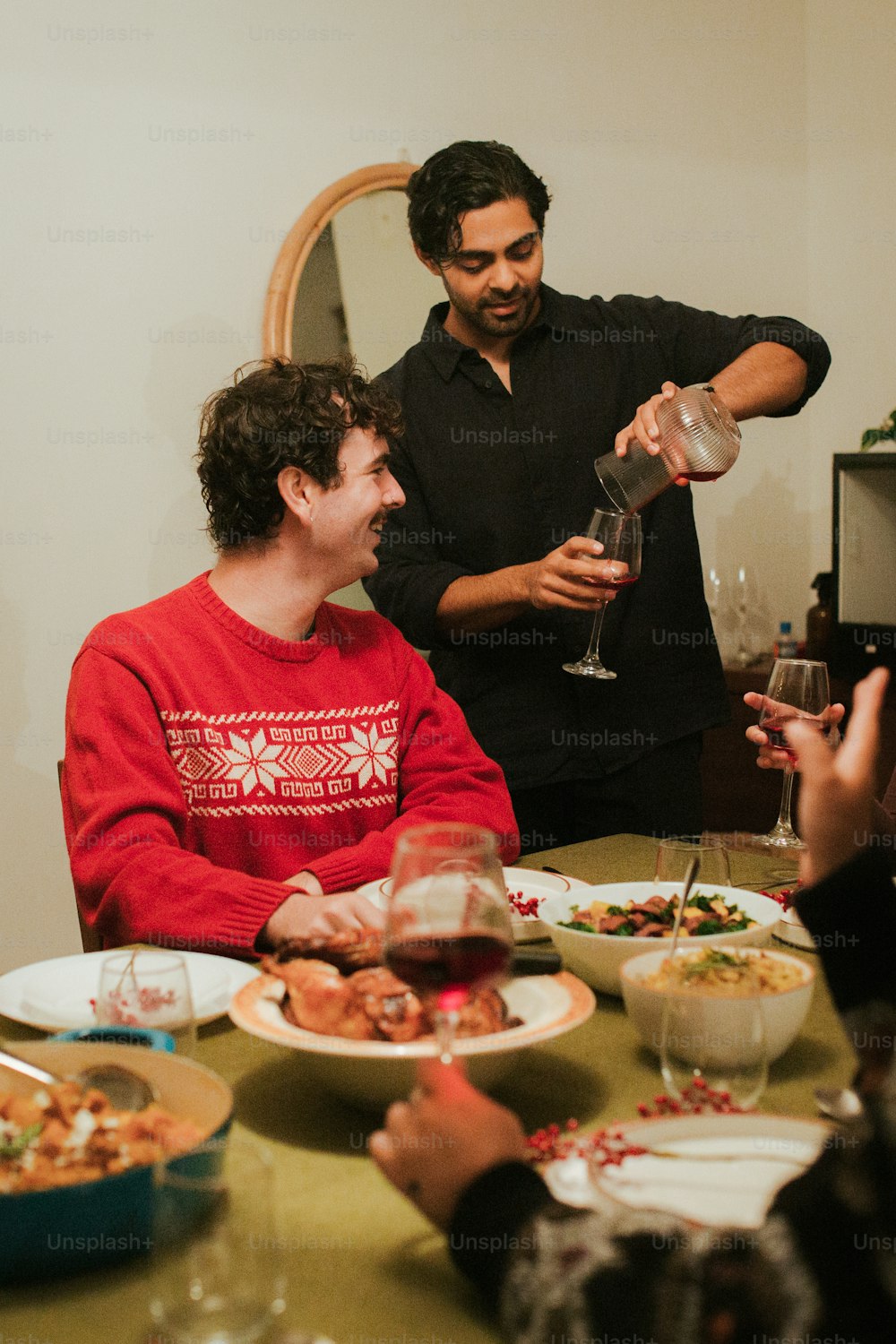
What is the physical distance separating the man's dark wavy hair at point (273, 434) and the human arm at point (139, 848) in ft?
1.16

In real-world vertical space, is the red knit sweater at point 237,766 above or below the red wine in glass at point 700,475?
below

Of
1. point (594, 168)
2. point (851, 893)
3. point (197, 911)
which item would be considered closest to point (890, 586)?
point (594, 168)

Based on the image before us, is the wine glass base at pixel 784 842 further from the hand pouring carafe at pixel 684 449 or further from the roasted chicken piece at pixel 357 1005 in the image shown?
the roasted chicken piece at pixel 357 1005

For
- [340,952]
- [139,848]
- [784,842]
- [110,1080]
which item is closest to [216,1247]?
[110,1080]

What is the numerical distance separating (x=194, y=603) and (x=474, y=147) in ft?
3.65

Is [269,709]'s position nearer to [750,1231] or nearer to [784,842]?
[784,842]

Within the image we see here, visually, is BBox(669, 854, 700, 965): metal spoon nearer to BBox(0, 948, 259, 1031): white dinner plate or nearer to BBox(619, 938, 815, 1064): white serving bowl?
BBox(619, 938, 815, 1064): white serving bowl

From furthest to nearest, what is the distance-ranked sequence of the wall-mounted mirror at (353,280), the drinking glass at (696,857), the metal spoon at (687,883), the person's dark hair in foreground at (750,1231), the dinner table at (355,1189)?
the wall-mounted mirror at (353,280) → the drinking glass at (696,857) → the metal spoon at (687,883) → the dinner table at (355,1189) → the person's dark hair in foreground at (750,1231)

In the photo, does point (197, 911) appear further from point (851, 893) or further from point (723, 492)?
point (723, 492)

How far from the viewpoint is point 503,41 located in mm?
3418

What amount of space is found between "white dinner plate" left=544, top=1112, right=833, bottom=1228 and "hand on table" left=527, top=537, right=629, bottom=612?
3.80ft

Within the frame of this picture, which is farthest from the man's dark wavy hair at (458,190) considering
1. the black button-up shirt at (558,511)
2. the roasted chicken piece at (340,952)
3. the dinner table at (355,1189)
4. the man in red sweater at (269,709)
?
the roasted chicken piece at (340,952)

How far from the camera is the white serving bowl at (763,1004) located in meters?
1.08

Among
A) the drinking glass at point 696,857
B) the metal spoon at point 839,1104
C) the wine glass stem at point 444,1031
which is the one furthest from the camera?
the drinking glass at point 696,857
